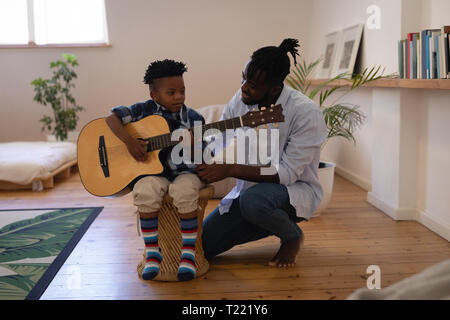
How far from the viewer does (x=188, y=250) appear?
2.08 meters

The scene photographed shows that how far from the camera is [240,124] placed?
1929 mm

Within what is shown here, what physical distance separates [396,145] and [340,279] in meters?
1.16

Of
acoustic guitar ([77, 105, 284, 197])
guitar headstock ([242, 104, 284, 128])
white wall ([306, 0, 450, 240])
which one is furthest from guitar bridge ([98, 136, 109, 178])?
white wall ([306, 0, 450, 240])

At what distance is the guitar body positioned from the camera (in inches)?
82.7

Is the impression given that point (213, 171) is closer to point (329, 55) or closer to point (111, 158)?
point (111, 158)

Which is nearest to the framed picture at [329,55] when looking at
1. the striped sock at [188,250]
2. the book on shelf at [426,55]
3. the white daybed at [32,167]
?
the book on shelf at [426,55]

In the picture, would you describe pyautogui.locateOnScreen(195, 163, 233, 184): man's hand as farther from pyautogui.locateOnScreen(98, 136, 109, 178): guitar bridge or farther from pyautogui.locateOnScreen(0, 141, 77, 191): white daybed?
pyautogui.locateOnScreen(0, 141, 77, 191): white daybed

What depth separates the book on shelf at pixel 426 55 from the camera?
91.3 inches

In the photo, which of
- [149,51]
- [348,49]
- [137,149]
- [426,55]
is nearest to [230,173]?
[137,149]

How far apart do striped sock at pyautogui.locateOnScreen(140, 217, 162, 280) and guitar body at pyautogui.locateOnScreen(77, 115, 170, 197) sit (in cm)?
19

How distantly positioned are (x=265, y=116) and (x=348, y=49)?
2357 millimetres

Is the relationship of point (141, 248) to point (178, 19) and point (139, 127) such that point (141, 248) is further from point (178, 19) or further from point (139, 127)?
point (178, 19)
